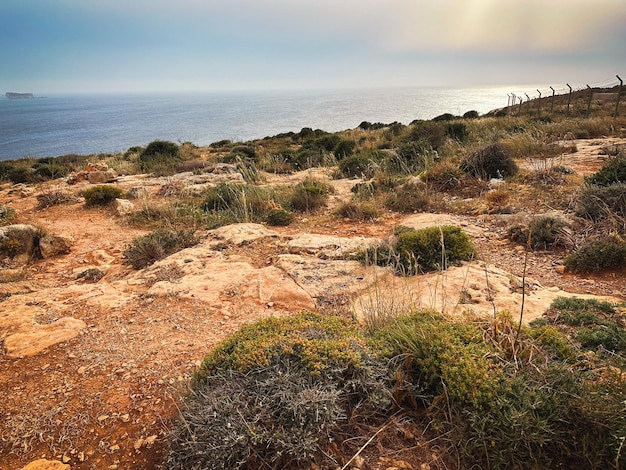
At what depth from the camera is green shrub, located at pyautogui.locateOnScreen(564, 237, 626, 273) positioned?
13.8 ft

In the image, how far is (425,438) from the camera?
1965 millimetres

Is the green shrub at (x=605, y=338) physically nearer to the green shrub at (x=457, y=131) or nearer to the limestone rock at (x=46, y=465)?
the limestone rock at (x=46, y=465)

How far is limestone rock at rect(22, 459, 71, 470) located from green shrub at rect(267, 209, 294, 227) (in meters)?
5.50

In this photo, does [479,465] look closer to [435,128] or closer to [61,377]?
[61,377]

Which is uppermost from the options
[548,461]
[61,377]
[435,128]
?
[435,128]

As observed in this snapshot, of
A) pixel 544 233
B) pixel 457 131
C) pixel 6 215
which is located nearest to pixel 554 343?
pixel 544 233

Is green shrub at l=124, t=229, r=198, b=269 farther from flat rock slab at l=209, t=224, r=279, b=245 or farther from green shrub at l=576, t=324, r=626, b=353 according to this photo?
green shrub at l=576, t=324, r=626, b=353

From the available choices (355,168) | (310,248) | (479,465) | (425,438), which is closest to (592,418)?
(479,465)

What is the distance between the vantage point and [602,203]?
5.41m

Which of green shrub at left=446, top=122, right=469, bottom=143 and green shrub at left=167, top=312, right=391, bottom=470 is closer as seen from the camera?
green shrub at left=167, top=312, right=391, bottom=470

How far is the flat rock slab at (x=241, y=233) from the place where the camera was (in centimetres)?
607

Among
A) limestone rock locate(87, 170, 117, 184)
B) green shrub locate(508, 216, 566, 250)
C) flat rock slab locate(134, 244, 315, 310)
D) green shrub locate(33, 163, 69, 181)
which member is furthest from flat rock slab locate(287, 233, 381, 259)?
green shrub locate(33, 163, 69, 181)

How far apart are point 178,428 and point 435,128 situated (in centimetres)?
1793

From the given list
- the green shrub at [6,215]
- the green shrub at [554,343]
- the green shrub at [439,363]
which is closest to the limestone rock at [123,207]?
the green shrub at [6,215]
